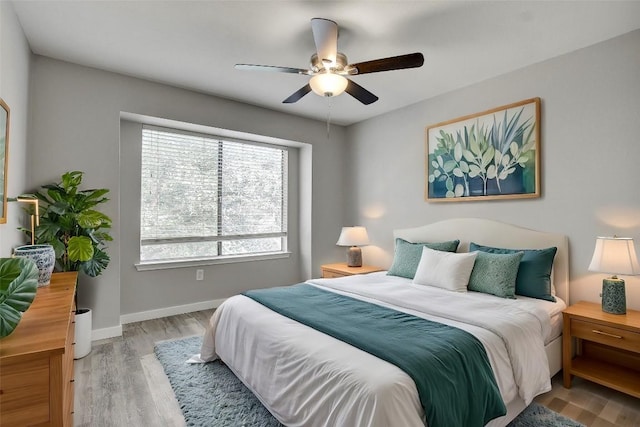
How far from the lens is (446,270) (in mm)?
2928

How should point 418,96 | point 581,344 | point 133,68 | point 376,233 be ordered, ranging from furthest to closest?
point 376,233
point 418,96
point 133,68
point 581,344

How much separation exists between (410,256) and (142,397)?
2.61 meters

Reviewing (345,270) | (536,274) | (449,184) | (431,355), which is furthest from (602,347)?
(345,270)

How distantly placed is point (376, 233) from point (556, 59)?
266 cm

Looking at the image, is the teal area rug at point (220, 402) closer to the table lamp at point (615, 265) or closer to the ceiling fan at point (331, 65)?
the table lamp at point (615, 265)

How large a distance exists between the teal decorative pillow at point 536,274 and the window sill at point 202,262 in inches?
122

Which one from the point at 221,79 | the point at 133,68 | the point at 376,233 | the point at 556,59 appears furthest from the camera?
the point at 376,233

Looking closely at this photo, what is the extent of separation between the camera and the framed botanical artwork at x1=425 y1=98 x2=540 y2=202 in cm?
304

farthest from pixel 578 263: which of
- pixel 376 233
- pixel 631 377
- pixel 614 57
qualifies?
pixel 376 233

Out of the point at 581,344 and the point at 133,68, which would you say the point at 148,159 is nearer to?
the point at 133,68

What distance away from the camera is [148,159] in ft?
12.6

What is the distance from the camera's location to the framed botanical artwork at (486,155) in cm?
304

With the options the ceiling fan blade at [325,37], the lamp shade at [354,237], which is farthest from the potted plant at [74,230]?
the lamp shade at [354,237]

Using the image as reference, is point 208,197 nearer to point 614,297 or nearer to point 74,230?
point 74,230
